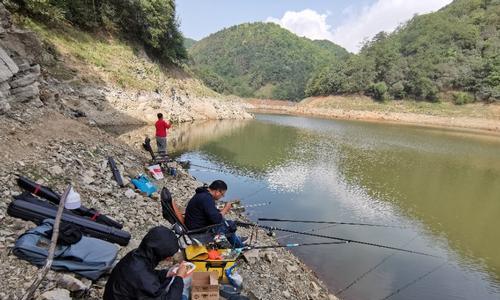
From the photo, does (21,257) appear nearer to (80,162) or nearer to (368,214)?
(80,162)

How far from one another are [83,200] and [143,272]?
4806mm

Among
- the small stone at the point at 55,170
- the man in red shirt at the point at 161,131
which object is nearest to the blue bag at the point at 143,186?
the small stone at the point at 55,170

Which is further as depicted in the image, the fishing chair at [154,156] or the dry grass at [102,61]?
the dry grass at [102,61]

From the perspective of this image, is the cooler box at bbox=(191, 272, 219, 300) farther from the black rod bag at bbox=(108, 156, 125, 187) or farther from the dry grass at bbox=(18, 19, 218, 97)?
the dry grass at bbox=(18, 19, 218, 97)

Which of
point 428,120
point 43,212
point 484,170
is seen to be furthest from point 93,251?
point 428,120

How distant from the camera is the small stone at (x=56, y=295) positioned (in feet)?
13.7

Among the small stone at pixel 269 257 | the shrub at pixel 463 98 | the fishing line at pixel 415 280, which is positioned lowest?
the fishing line at pixel 415 280

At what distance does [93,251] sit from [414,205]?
1464 centimetres

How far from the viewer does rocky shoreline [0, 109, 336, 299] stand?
4.64 metres

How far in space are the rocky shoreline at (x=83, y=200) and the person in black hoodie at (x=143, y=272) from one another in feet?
4.03

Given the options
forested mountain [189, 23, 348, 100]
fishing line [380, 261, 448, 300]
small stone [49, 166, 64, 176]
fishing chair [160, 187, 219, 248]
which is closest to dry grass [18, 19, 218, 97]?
small stone [49, 166, 64, 176]

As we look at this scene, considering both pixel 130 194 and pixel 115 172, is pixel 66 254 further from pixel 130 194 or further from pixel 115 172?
pixel 115 172

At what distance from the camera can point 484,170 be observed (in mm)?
25547

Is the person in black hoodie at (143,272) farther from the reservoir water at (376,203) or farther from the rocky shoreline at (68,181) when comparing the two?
the reservoir water at (376,203)
